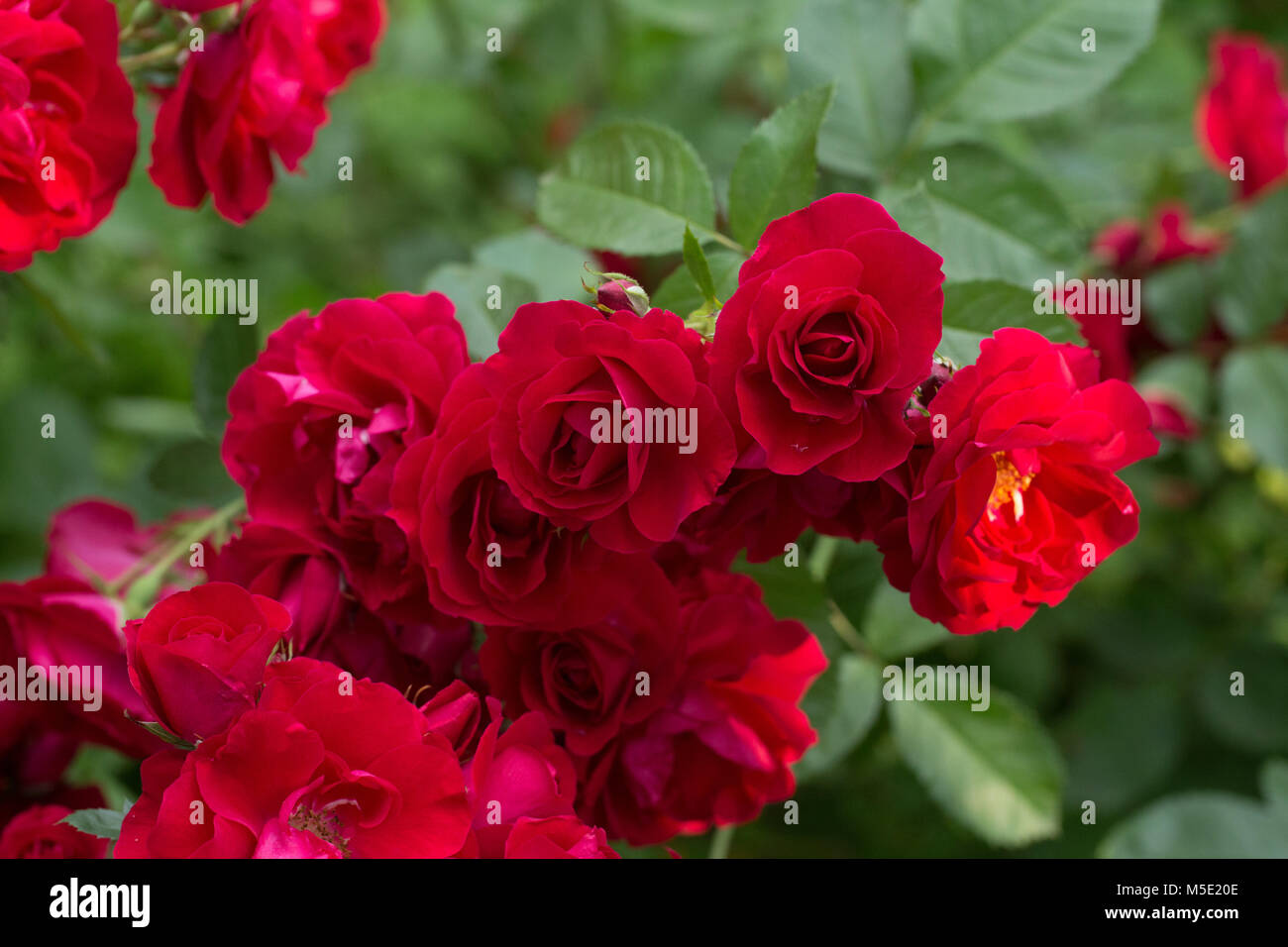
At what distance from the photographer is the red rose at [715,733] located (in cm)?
72

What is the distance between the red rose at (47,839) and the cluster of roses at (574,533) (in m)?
0.13

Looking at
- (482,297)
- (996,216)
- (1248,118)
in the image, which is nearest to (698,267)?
(482,297)

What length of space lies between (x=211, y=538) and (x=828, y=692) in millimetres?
522

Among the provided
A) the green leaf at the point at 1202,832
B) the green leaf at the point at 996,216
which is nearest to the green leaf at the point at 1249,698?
the green leaf at the point at 1202,832

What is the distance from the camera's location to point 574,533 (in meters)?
0.67

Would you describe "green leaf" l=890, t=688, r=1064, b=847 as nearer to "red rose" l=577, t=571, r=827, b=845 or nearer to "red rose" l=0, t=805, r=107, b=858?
"red rose" l=577, t=571, r=827, b=845

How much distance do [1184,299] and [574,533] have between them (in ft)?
3.39

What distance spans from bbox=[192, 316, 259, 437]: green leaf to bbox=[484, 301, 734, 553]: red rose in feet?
1.60

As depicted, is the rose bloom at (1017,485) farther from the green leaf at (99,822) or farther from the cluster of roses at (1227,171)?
the cluster of roses at (1227,171)

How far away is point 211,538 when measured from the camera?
95 cm

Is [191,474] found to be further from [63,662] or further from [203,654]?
[203,654]
